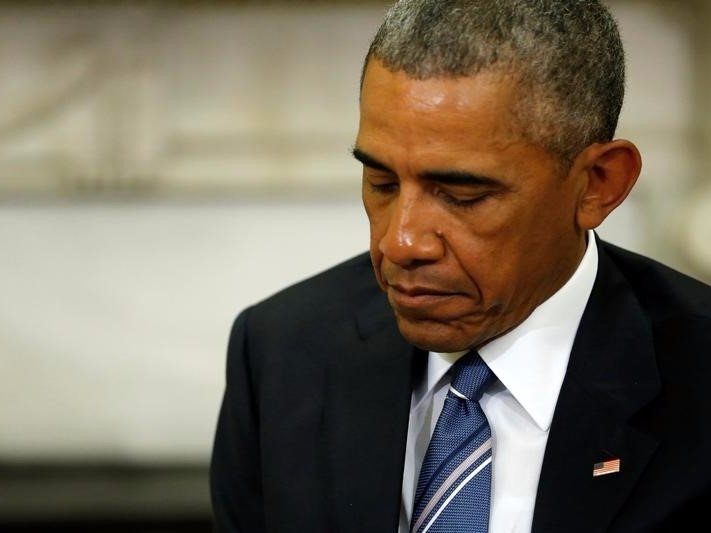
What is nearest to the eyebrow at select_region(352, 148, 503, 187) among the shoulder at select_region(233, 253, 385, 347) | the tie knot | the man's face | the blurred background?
the man's face

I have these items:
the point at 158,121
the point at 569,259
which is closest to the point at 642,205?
the point at 158,121

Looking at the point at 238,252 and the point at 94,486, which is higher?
the point at 238,252

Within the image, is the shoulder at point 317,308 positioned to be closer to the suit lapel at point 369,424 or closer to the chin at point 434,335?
the suit lapel at point 369,424

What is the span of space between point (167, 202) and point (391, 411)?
1.14 meters

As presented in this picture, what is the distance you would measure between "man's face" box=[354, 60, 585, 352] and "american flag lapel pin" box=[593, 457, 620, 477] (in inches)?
6.4

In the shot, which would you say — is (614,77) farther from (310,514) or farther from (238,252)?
(238,252)

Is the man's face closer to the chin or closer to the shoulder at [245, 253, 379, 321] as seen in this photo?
the chin

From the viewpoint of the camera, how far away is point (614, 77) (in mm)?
1134

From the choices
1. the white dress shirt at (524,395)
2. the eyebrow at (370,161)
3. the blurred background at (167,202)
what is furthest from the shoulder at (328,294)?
the blurred background at (167,202)

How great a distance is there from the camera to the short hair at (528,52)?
3.45ft

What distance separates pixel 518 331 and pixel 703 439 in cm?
20

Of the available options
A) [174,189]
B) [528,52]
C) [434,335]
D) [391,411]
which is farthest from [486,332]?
[174,189]

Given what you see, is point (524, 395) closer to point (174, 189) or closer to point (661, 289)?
point (661, 289)

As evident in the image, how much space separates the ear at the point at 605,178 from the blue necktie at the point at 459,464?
181 mm
